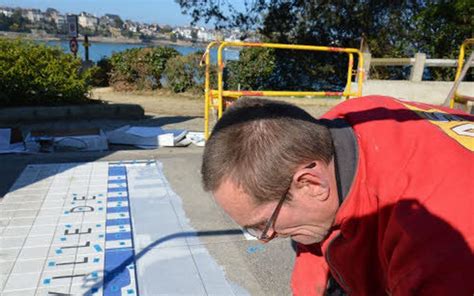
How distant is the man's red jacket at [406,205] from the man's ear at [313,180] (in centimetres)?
6

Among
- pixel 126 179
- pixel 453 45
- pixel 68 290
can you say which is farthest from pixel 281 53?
pixel 68 290

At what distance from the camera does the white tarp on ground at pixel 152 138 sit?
616cm

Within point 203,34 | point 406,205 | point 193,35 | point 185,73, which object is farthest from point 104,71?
point 406,205

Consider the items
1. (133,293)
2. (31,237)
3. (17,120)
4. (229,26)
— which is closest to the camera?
(133,293)

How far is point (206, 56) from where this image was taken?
5.54 m

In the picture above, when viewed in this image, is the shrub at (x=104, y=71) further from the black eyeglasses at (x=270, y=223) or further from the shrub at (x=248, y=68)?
the black eyeglasses at (x=270, y=223)

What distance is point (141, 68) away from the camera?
12508 millimetres

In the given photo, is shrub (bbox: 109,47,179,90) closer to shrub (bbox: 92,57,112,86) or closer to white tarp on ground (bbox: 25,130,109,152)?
shrub (bbox: 92,57,112,86)

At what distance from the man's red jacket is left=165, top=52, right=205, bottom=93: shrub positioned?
11007 millimetres

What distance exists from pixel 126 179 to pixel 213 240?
1632mm

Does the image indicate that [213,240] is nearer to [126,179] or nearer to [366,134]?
[126,179]

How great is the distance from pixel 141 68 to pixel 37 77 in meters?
4.77

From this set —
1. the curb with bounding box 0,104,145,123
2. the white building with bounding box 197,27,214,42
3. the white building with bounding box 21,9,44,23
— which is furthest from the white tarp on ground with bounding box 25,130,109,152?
the white building with bounding box 21,9,44,23

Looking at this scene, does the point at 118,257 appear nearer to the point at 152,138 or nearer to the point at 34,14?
the point at 152,138
